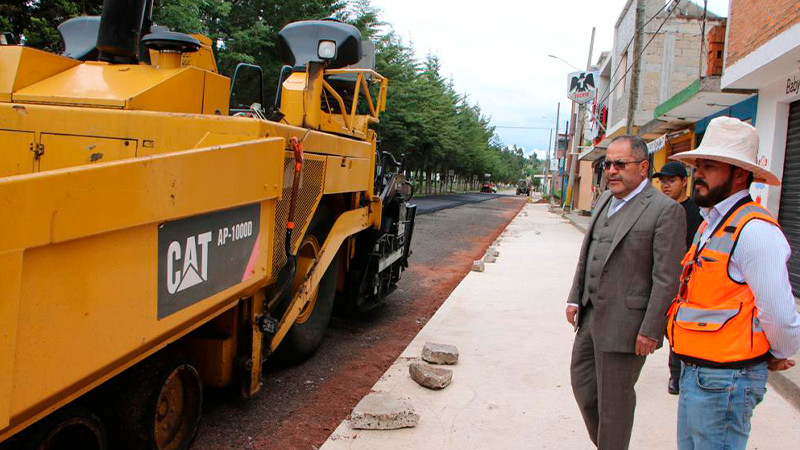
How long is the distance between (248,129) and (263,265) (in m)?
0.77

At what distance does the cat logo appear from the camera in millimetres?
2635

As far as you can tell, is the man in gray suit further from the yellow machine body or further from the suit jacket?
the yellow machine body

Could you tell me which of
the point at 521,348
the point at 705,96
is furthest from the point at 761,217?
the point at 705,96

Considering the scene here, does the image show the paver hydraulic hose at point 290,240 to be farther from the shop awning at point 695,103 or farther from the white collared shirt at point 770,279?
the shop awning at point 695,103

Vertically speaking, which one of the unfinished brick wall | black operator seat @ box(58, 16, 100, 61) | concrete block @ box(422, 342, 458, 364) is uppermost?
the unfinished brick wall

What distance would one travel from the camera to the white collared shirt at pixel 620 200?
2.93 metres

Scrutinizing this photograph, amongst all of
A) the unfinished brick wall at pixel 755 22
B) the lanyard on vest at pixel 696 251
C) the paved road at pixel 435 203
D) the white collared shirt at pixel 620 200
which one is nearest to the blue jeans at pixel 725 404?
the lanyard on vest at pixel 696 251

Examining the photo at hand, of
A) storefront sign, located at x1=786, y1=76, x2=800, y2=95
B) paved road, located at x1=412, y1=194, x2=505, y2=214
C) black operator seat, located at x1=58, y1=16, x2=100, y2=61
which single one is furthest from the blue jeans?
paved road, located at x1=412, y1=194, x2=505, y2=214

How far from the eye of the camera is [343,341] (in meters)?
5.91

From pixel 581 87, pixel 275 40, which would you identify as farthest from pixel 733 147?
pixel 581 87

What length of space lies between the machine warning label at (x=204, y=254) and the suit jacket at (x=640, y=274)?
179 centimetres

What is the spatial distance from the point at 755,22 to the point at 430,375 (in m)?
7.64

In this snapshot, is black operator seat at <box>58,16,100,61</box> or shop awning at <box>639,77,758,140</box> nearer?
black operator seat at <box>58,16,100,61</box>

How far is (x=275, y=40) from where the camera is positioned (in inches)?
776
